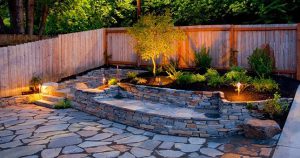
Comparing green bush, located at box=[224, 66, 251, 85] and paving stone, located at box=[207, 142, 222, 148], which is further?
green bush, located at box=[224, 66, 251, 85]

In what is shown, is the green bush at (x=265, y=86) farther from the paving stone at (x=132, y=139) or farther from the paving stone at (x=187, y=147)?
the paving stone at (x=132, y=139)

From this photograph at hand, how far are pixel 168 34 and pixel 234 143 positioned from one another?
4800 mm

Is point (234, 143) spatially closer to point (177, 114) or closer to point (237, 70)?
point (177, 114)

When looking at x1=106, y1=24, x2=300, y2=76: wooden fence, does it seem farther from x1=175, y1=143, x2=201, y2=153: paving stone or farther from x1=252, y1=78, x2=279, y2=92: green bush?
x1=175, y1=143, x2=201, y2=153: paving stone

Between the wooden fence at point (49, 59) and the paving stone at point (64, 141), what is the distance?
4697 mm

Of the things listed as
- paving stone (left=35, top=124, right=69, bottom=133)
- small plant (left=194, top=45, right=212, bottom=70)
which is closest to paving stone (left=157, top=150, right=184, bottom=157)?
paving stone (left=35, top=124, right=69, bottom=133)

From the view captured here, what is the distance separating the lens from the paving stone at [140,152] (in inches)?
257

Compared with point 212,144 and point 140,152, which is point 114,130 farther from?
point 212,144

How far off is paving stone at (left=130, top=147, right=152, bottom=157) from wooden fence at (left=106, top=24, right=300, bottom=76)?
613cm

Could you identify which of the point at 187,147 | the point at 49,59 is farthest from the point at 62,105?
the point at 187,147

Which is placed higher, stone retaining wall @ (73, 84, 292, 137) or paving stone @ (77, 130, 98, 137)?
stone retaining wall @ (73, 84, 292, 137)

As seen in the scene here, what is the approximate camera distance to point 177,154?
6.50 meters

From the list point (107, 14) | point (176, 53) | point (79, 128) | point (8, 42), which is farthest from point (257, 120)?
point (107, 14)

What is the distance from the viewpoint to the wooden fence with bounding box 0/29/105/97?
37.3 ft
